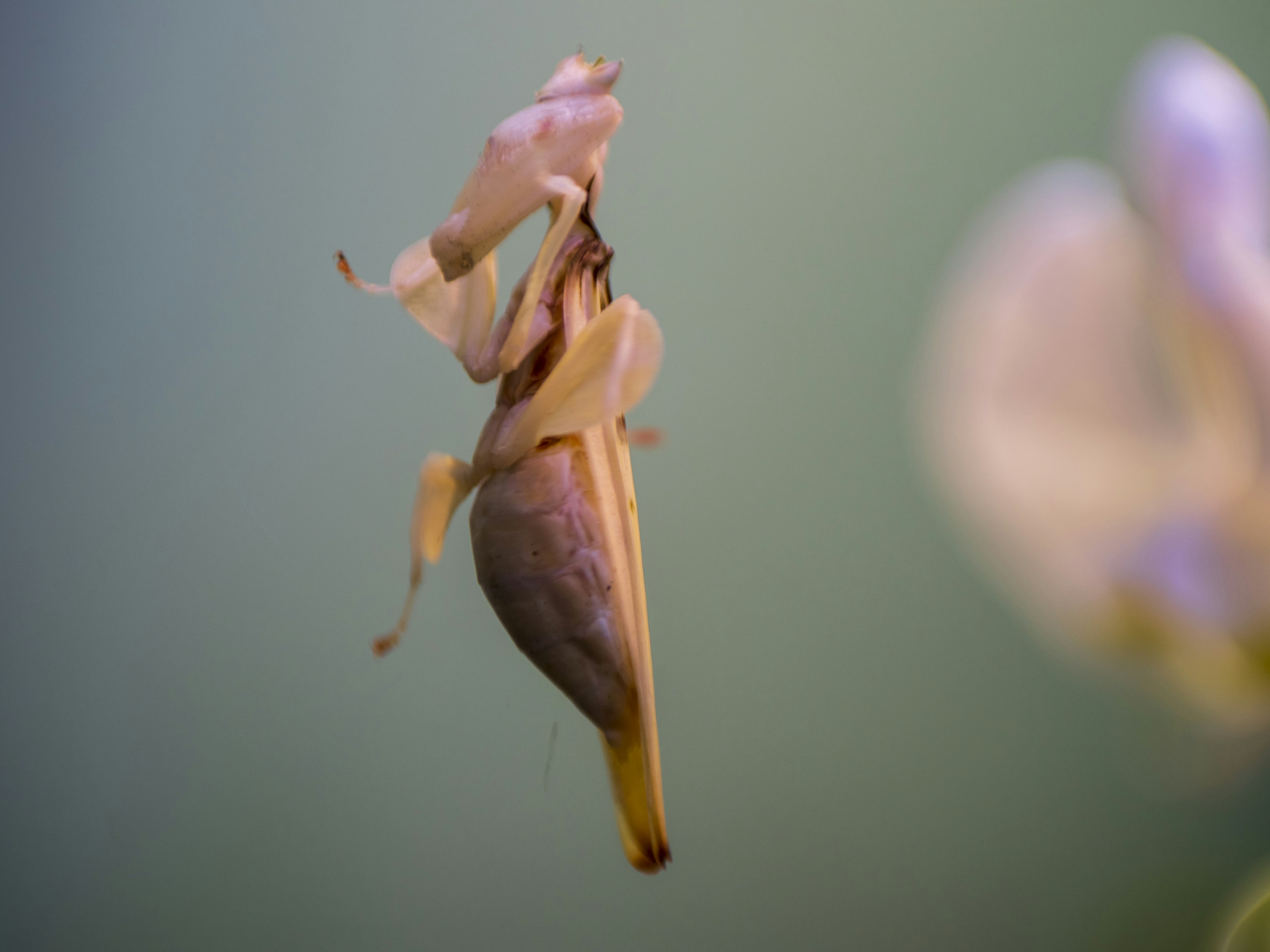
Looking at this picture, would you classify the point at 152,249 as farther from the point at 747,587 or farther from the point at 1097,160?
the point at 1097,160

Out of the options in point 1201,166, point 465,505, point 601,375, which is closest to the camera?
point 1201,166

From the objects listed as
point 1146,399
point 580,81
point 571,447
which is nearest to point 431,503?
point 571,447

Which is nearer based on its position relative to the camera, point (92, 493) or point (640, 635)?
point (640, 635)

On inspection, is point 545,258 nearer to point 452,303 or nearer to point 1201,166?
point 452,303

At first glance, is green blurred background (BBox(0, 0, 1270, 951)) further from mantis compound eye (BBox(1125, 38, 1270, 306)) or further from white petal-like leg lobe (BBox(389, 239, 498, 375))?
mantis compound eye (BBox(1125, 38, 1270, 306))

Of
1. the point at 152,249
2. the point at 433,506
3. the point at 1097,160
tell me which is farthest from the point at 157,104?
the point at 1097,160

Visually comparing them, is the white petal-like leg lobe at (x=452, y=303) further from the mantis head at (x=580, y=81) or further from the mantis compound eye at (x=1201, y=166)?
the mantis compound eye at (x=1201, y=166)

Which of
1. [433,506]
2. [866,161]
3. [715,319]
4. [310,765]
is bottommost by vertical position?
[310,765]
